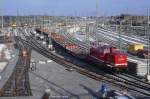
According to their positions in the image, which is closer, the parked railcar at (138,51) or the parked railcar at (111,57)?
the parked railcar at (111,57)

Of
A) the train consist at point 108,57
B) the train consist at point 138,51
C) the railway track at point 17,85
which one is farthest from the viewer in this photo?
the train consist at point 138,51

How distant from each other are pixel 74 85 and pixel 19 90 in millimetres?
4660

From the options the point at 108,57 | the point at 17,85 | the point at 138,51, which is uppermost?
the point at 108,57

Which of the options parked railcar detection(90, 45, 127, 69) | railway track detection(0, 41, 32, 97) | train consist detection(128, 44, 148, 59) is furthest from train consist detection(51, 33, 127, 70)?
train consist detection(128, 44, 148, 59)

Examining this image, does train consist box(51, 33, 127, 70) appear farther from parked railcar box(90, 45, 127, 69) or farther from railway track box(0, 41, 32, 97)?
railway track box(0, 41, 32, 97)

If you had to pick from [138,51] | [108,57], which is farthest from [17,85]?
[138,51]

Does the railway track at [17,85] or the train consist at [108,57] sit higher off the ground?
the train consist at [108,57]

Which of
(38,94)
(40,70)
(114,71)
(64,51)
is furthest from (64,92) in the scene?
(64,51)

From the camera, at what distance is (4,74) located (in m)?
38.9

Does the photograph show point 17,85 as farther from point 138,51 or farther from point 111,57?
point 138,51

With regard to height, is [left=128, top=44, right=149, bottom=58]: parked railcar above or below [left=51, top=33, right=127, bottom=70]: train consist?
below

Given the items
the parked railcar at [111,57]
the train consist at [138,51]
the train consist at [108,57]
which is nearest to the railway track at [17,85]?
the train consist at [108,57]

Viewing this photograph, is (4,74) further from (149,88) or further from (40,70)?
(149,88)

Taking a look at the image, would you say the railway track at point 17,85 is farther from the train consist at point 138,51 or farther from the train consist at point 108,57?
the train consist at point 138,51
